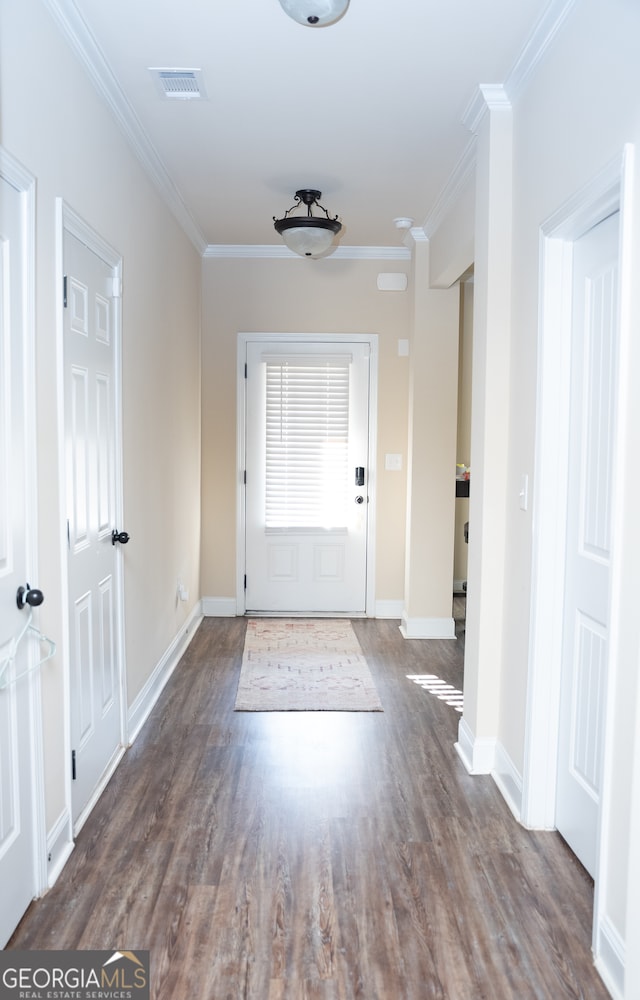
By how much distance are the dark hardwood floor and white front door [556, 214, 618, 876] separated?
10.7 inches

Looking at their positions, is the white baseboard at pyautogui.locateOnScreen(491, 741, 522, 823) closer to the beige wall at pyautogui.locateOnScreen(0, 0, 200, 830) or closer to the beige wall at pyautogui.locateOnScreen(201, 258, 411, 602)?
the beige wall at pyautogui.locateOnScreen(0, 0, 200, 830)

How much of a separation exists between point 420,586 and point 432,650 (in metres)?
0.50

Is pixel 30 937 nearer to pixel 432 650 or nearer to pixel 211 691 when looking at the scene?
pixel 211 691

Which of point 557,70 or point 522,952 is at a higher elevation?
point 557,70

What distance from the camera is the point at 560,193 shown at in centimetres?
243

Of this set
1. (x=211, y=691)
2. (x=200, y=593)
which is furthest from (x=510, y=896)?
(x=200, y=593)

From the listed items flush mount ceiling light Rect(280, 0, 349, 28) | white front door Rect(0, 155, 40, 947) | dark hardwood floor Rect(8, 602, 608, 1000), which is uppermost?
flush mount ceiling light Rect(280, 0, 349, 28)

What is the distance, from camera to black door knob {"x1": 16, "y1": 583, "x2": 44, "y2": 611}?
203 centimetres

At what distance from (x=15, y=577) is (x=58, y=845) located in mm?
957

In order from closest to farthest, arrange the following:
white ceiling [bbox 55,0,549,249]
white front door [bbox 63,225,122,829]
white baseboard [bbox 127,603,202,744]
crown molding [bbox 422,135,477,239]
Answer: white ceiling [bbox 55,0,549,249] < white front door [bbox 63,225,122,829] < white baseboard [bbox 127,603,202,744] < crown molding [bbox 422,135,477,239]

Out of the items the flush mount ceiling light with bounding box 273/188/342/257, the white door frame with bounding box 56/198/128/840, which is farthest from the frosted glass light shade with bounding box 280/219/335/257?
the white door frame with bounding box 56/198/128/840

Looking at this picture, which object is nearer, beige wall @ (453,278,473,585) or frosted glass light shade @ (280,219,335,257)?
frosted glass light shade @ (280,219,335,257)

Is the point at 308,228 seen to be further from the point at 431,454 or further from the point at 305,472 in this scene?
the point at 305,472

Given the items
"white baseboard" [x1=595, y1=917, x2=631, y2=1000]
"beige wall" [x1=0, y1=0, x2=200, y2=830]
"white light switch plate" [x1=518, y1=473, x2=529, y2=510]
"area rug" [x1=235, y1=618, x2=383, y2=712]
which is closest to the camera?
"white baseboard" [x1=595, y1=917, x2=631, y2=1000]
